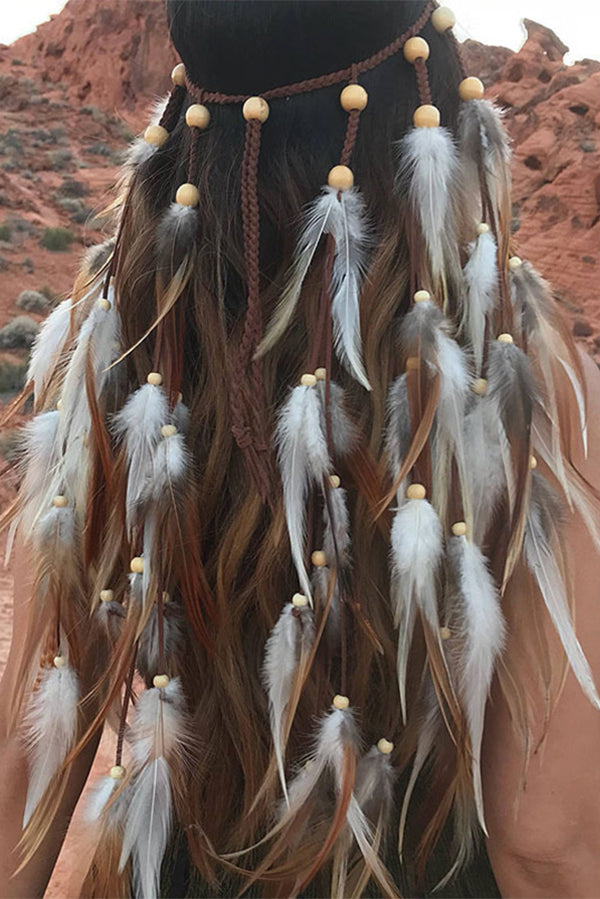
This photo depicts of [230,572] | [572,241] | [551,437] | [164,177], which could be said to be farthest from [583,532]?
[572,241]

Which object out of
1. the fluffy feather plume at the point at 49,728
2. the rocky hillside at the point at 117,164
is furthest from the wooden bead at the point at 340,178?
the rocky hillside at the point at 117,164

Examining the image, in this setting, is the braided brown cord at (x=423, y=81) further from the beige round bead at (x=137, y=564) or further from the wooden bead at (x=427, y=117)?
the beige round bead at (x=137, y=564)

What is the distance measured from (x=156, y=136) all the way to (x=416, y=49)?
0.30 metres

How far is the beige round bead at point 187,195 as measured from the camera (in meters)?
0.82

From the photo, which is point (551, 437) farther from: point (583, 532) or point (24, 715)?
point (24, 715)

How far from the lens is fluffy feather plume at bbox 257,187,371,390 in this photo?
0.76 meters

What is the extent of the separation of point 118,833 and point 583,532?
2.05 feet

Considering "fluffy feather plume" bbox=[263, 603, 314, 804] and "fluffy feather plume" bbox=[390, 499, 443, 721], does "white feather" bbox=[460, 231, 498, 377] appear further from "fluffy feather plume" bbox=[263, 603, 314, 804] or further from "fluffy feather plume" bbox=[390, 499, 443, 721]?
"fluffy feather plume" bbox=[263, 603, 314, 804]

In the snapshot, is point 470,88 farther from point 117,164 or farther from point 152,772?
point 117,164

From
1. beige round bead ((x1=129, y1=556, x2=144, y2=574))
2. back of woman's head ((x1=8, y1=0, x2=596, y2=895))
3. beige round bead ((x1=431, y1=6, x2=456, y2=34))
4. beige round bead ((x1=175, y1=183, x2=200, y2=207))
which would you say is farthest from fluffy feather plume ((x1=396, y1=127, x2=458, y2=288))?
beige round bead ((x1=129, y1=556, x2=144, y2=574))

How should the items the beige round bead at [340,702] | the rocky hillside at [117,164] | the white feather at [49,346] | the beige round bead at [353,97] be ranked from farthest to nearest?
the rocky hillside at [117,164], the white feather at [49,346], the beige round bead at [340,702], the beige round bead at [353,97]

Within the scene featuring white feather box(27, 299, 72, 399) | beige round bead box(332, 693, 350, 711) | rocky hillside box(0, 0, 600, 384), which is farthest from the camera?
rocky hillside box(0, 0, 600, 384)

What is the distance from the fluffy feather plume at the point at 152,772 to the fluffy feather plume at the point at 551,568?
43 centimetres

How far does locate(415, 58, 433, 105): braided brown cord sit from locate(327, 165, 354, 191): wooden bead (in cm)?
10
